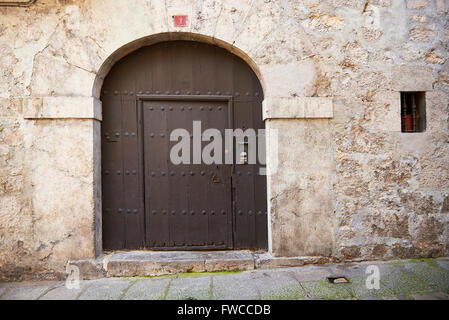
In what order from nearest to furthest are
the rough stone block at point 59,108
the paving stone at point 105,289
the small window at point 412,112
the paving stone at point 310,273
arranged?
the paving stone at point 105,289 < the paving stone at point 310,273 < the rough stone block at point 59,108 < the small window at point 412,112

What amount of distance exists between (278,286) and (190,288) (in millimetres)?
772

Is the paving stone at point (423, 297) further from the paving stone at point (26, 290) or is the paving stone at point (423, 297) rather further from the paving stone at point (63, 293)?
the paving stone at point (26, 290)

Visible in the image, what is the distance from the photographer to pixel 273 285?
2500 millimetres

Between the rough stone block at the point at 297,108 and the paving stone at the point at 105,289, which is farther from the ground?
the rough stone block at the point at 297,108

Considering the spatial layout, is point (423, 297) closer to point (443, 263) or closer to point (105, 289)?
point (443, 263)

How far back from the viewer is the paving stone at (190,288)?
2346 mm

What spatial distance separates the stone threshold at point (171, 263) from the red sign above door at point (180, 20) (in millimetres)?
2337

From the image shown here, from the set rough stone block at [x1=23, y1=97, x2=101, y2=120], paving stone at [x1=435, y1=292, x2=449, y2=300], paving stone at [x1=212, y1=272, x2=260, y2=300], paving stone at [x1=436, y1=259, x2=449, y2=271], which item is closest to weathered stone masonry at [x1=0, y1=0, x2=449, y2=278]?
rough stone block at [x1=23, y1=97, x2=101, y2=120]

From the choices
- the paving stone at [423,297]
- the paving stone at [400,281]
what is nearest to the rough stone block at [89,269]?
the paving stone at [400,281]

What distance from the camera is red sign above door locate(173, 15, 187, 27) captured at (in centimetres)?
281

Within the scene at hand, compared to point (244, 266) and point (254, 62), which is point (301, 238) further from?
point (254, 62)

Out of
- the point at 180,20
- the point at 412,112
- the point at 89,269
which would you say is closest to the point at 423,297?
the point at 412,112

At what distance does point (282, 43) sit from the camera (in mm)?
2873

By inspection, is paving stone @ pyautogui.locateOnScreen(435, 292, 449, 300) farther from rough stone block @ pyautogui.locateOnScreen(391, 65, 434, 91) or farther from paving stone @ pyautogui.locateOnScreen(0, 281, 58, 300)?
paving stone @ pyautogui.locateOnScreen(0, 281, 58, 300)
